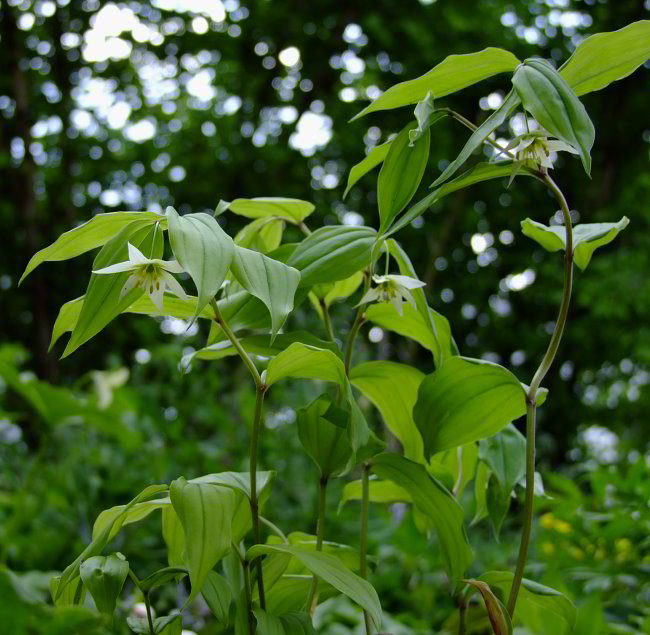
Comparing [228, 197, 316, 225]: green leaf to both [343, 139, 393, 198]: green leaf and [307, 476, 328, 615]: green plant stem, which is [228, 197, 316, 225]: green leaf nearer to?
[343, 139, 393, 198]: green leaf

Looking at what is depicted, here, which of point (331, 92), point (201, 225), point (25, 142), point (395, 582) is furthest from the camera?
point (331, 92)

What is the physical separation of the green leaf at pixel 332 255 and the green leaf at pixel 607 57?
0.54 ft

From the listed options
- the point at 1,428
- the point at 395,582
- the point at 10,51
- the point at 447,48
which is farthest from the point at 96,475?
the point at 447,48

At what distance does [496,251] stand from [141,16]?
1911mm

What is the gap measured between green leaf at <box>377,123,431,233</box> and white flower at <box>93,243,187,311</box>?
134 mm

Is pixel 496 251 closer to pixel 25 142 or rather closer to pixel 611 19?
pixel 611 19

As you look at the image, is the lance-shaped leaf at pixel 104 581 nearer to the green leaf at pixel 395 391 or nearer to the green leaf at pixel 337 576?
the green leaf at pixel 337 576

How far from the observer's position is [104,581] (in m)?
0.47

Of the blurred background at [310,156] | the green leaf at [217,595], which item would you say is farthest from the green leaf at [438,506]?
the blurred background at [310,156]

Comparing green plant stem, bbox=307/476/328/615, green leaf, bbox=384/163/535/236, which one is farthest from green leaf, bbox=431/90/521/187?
green plant stem, bbox=307/476/328/615

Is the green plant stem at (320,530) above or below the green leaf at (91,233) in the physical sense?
below

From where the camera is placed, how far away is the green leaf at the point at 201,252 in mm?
397

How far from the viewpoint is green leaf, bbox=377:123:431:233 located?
50 cm

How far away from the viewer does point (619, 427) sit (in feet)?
13.0
